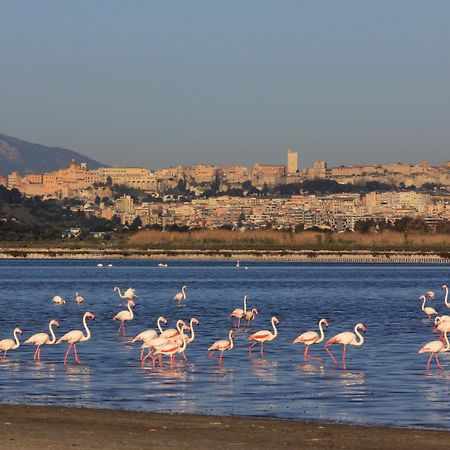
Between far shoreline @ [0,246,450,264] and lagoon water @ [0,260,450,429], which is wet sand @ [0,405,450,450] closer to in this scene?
lagoon water @ [0,260,450,429]

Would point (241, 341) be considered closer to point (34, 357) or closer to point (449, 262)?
point (34, 357)

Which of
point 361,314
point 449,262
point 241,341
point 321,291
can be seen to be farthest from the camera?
point 449,262

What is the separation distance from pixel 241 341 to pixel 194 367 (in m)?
9.96

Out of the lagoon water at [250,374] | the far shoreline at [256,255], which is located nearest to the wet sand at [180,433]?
the lagoon water at [250,374]

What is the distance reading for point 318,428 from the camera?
69.9ft

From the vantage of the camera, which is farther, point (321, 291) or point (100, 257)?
point (100, 257)

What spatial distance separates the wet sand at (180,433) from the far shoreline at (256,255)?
158 m

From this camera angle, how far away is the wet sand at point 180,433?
19.3 metres

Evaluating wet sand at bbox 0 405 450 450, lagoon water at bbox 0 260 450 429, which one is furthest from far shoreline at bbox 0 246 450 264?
wet sand at bbox 0 405 450 450

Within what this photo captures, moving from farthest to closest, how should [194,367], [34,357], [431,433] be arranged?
[34,357], [194,367], [431,433]

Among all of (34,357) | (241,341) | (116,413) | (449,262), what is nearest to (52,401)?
(116,413)

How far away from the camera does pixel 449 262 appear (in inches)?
6978

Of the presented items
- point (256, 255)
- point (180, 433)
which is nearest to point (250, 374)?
point (180, 433)

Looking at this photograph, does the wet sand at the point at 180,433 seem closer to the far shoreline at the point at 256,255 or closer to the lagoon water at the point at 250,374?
the lagoon water at the point at 250,374
